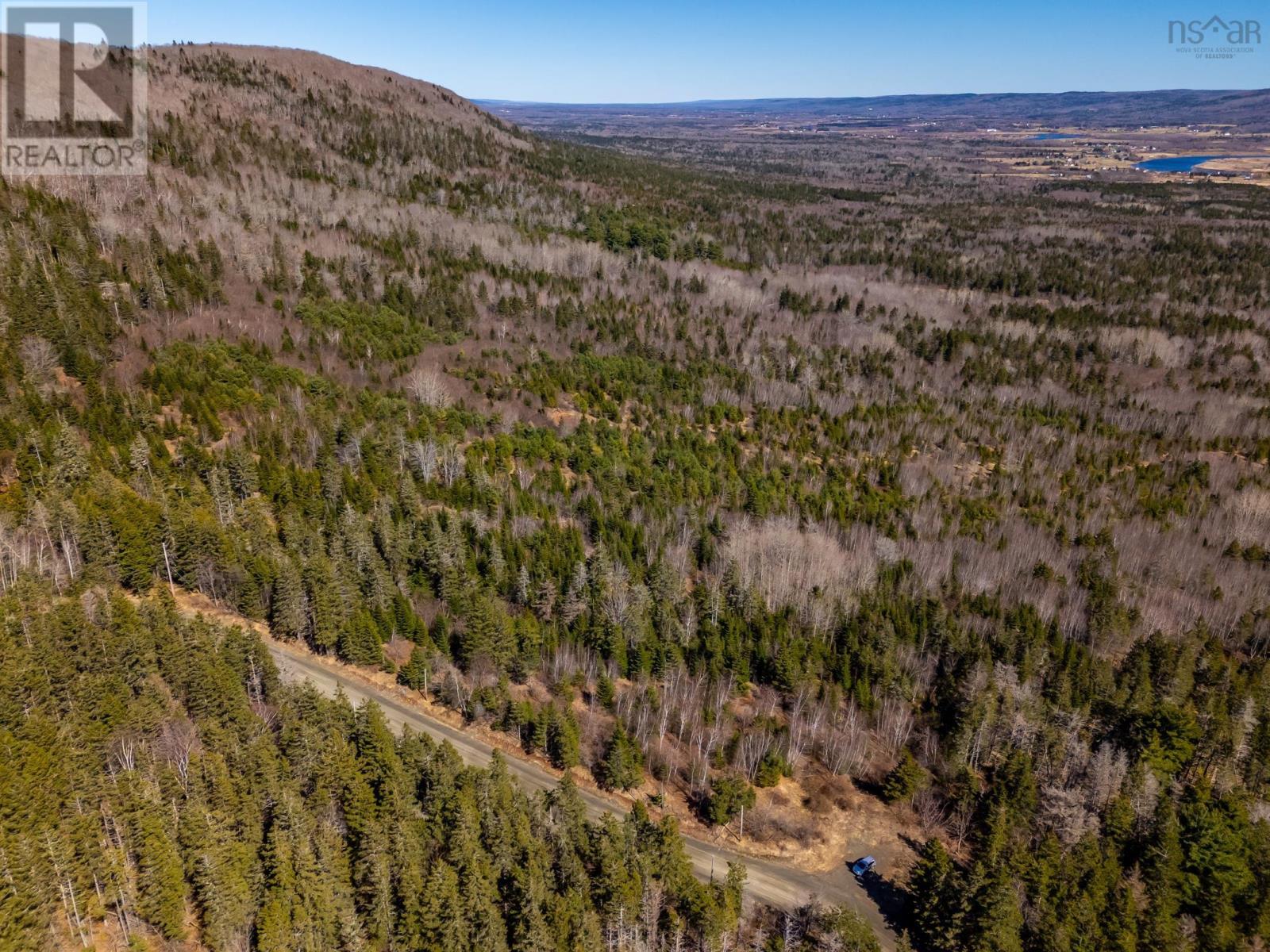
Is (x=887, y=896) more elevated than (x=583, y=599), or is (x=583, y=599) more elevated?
(x=583, y=599)

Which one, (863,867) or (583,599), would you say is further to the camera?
(583,599)

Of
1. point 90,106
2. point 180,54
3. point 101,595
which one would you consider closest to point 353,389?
point 101,595

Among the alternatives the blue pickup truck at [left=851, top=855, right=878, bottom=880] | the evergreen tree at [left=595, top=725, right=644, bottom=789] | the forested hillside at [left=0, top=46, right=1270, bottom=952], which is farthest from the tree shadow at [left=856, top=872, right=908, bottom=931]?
the evergreen tree at [left=595, top=725, right=644, bottom=789]

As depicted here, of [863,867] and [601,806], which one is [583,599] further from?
[863,867]

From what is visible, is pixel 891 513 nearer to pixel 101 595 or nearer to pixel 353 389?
pixel 353 389

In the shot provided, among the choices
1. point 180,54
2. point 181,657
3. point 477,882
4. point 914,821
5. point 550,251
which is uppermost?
point 180,54

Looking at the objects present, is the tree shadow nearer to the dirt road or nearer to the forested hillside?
the dirt road

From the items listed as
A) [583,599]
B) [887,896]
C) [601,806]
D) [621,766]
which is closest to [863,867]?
[887,896]
